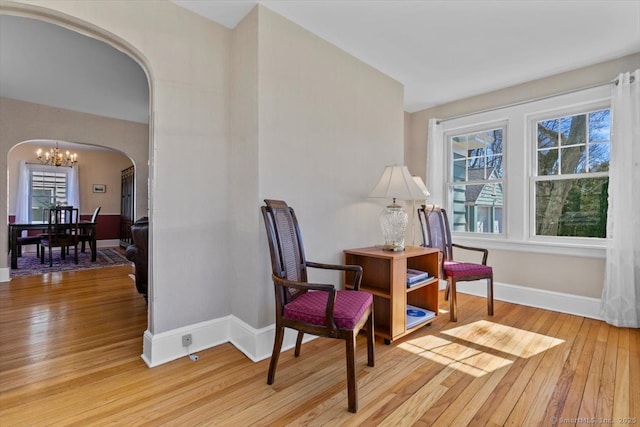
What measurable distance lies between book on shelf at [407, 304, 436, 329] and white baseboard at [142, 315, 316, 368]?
85cm

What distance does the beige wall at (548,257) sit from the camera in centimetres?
287

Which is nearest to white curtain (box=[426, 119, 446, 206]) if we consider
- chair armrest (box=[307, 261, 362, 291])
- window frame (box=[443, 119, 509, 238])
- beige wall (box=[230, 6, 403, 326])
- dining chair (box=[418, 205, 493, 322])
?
window frame (box=[443, 119, 509, 238])

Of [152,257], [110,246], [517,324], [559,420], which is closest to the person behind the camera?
[559,420]

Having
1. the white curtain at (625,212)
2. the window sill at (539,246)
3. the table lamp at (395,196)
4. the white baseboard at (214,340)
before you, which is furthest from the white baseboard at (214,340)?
the white curtain at (625,212)

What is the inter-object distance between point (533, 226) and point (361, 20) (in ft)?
9.29

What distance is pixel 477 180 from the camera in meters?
3.76

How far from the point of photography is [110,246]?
7.62 m

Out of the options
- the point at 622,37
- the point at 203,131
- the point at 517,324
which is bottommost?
the point at 517,324

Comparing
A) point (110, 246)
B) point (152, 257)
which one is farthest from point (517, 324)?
point (110, 246)

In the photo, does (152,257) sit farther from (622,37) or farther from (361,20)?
(622,37)

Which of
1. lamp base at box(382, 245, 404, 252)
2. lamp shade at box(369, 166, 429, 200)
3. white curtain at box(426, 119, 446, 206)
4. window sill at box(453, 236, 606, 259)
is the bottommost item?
window sill at box(453, 236, 606, 259)

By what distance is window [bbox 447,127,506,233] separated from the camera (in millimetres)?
3605

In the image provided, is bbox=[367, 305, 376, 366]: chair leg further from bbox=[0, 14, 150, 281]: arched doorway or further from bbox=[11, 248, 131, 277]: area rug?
bbox=[11, 248, 131, 277]: area rug

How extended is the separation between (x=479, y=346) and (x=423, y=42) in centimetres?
251
